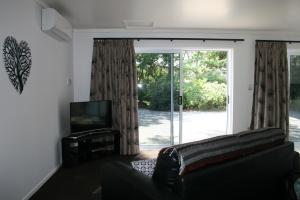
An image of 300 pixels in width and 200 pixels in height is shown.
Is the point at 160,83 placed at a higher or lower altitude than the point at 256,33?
lower

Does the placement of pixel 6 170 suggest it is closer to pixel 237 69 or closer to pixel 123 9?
pixel 123 9

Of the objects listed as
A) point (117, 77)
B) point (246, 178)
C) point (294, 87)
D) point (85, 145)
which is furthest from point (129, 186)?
point (294, 87)

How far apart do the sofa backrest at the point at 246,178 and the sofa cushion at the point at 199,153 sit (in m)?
0.06

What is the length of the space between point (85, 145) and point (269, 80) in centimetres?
375

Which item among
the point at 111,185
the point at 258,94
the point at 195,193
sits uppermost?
the point at 258,94

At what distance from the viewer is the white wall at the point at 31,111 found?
2.68 meters

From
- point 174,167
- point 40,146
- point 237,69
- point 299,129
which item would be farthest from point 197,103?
point 174,167

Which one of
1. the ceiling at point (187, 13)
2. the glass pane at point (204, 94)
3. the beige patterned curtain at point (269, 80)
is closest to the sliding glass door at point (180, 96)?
the glass pane at point (204, 94)

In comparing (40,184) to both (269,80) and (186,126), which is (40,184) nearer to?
(186,126)

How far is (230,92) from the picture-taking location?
5.62 meters

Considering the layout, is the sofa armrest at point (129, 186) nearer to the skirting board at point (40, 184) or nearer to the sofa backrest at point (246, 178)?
the sofa backrest at point (246, 178)

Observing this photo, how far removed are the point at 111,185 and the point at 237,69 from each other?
4092mm

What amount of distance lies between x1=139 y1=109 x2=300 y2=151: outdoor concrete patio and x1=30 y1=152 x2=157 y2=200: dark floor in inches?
53.8

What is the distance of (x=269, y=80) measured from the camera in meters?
5.47
